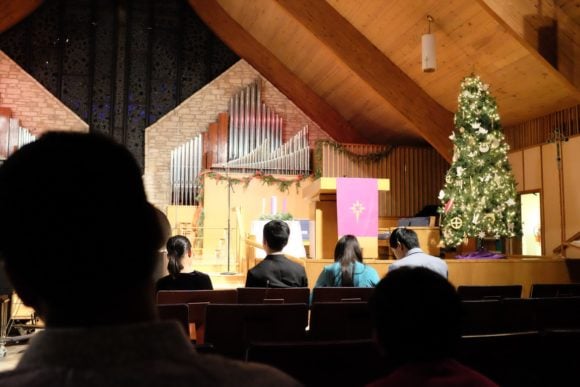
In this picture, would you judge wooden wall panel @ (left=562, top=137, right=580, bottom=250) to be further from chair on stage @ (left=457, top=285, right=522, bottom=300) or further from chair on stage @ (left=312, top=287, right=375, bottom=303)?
chair on stage @ (left=312, top=287, right=375, bottom=303)

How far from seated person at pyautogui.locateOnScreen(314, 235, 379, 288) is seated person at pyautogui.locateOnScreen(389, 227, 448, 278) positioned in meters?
0.24

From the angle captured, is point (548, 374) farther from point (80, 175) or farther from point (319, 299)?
point (80, 175)

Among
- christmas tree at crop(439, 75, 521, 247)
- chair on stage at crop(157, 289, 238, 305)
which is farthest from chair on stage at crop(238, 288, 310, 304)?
christmas tree at crop(439, 75, 521, 247)

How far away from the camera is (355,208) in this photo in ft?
21.5

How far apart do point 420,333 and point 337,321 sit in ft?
4.59

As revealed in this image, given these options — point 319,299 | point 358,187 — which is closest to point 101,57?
point 358,187

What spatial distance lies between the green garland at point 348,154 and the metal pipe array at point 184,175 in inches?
92.6

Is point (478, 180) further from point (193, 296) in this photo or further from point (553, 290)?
point (193, 296)

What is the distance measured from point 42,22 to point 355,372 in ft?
38.6

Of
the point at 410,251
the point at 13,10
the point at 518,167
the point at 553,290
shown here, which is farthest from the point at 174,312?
the point at 13,10

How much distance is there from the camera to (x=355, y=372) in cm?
207

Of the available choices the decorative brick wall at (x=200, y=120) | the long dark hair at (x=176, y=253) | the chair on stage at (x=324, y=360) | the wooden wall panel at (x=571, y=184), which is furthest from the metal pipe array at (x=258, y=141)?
the chair on stage at (x=324, y=360)

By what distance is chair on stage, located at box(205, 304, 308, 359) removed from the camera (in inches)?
100.0

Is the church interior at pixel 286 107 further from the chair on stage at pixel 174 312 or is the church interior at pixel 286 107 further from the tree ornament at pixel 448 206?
the chair on stage at pixel 174 312
